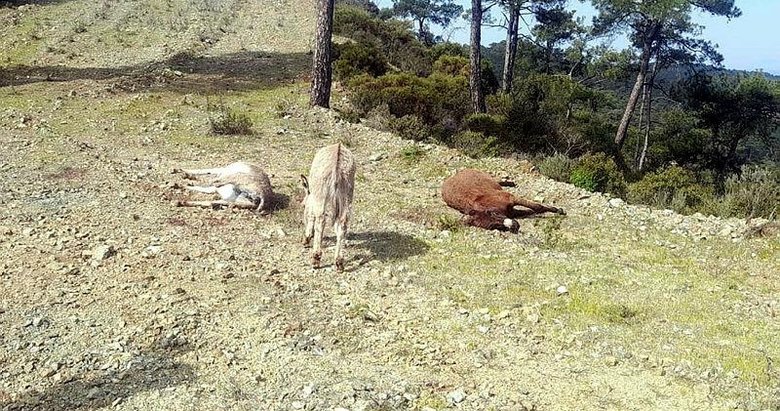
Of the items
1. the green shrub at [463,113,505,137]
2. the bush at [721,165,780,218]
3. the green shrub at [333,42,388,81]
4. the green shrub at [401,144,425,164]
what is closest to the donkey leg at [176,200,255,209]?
the green shrub at [401,144,425,164]

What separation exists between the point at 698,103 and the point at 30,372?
90.2 ft

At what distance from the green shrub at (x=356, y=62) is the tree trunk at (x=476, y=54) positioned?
322 cm

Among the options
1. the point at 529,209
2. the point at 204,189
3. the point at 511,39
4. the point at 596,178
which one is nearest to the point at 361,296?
the point at 204,189

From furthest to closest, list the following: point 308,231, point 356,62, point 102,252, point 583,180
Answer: point 356,62 < point 583,180 < point 308,231 < point 102,252

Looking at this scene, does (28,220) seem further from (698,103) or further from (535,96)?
(698,103)

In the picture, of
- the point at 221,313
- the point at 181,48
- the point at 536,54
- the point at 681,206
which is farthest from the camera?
the point at 536,54

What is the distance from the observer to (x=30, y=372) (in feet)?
15.3

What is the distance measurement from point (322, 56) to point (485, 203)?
657 centimetres

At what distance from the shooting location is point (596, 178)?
11.9 m

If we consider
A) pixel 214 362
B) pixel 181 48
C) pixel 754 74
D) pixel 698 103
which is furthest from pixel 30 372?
pixel 754 74

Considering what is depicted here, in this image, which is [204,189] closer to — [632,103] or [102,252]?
[102,252]

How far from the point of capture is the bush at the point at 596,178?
11.4 m

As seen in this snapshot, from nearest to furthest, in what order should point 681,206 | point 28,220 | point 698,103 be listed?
1. point 28,220
2. point 681,206
3. point 698,103

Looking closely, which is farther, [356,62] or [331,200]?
[356,62]
